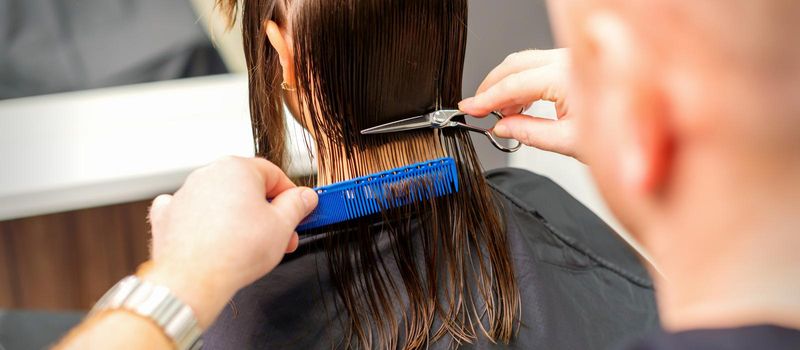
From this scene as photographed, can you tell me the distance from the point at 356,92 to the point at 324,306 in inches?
12.6

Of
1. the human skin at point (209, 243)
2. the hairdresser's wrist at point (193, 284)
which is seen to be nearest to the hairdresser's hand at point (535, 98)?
the human skin at point (209, 243)

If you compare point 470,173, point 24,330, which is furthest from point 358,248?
point 24,330

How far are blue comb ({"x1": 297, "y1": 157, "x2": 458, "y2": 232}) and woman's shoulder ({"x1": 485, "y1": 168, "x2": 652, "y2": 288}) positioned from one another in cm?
19

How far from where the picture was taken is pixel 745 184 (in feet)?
1.28

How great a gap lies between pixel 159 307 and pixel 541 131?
0.68 m

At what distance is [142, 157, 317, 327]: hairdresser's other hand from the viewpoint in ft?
2.58

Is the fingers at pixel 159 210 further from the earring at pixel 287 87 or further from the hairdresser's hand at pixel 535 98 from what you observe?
the hairdresser's hand at pixel 535 98

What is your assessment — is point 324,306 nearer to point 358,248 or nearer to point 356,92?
point 358,248

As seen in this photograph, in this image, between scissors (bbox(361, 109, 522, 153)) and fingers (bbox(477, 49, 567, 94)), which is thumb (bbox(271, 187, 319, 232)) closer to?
scissors (bbox(361, 109, 522, 153))

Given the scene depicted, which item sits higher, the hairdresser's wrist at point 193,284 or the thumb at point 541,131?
the thumb at point 541,131

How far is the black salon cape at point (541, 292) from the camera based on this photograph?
1.01 meters

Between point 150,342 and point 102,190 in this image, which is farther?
point 102,190

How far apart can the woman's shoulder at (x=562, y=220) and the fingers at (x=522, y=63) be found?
8.6 inches

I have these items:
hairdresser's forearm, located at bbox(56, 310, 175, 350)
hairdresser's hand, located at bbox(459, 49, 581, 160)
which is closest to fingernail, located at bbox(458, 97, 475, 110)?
hairdresser's hand, located at bbox(459, 49, 581, 160)
